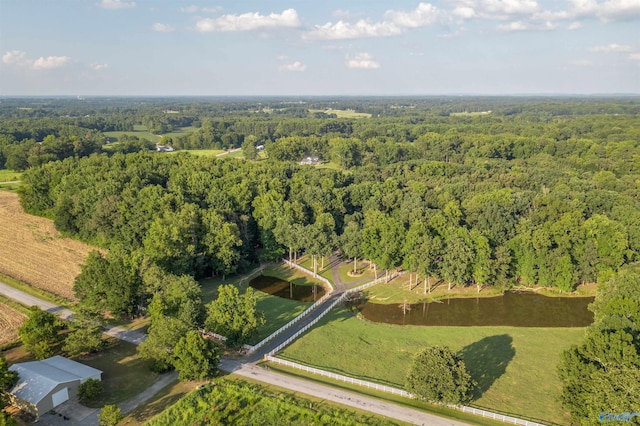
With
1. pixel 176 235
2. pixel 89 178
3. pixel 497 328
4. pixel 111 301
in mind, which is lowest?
pixel 497 328

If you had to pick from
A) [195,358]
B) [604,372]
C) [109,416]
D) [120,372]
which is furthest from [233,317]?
[604,372]

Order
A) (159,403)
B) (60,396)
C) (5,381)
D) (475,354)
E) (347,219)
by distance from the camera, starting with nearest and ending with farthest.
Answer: (5,381) → (60,396) → (159,403) → (475,354) → (347,219)

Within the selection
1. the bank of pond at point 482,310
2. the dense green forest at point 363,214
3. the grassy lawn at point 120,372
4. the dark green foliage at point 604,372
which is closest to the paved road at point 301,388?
the grassy lawn at point 120,372

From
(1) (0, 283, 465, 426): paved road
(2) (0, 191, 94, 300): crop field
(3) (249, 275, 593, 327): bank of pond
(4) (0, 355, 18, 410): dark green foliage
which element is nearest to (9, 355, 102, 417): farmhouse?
(4) (0, 355, 18, 410): dark green foliage

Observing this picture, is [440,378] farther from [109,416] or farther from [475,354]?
[109,416]

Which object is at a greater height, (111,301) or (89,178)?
A: (89,178)

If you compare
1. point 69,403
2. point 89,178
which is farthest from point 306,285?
point 89,178

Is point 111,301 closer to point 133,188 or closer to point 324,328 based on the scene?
point 324,328

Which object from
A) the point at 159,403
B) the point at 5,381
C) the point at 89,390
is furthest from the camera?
the point at 159,403
